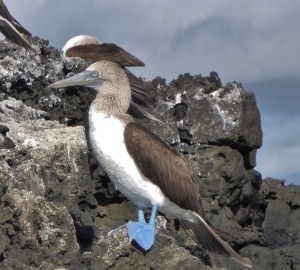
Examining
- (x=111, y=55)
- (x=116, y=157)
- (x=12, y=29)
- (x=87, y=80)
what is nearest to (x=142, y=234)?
(x=116, y=157)

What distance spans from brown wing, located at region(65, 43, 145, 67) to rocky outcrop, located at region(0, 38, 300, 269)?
0.49 meters

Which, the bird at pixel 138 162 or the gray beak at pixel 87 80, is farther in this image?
the gray beak at pixel 87 80

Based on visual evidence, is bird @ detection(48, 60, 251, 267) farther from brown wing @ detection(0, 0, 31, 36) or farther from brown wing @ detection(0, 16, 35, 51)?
brown wing @ detection(0, 0, 31, 36)

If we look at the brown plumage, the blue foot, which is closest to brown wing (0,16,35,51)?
the brown plumage

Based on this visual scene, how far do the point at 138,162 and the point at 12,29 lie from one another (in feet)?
9.96

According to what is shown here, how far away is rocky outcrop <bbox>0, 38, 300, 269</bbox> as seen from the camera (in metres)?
6.00

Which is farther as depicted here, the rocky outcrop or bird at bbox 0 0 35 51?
bird at bbox 0 0 35 51

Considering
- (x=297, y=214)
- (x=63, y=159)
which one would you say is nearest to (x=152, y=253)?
(x=63, y=159)

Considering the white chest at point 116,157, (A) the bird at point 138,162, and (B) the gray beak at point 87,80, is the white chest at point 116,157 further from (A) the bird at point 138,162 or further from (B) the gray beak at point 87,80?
(B) the gray beak at point 87,80

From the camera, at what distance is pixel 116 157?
22.9 feet

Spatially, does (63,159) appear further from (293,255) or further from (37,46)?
(293,255)

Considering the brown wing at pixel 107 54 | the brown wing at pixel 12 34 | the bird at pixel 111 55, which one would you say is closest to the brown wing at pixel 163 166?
the brown wing at pixel 12 34

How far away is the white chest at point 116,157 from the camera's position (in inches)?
274

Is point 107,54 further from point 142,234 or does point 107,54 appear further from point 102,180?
point 142,234
